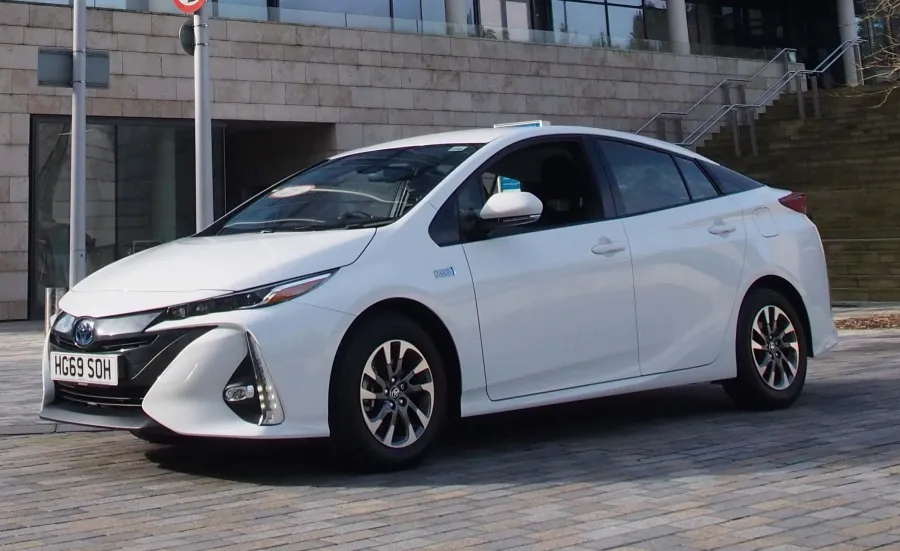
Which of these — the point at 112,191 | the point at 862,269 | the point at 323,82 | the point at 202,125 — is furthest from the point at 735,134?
the point at 202,125

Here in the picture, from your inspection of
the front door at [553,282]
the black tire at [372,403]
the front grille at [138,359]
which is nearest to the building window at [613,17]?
the front door at [553,282]

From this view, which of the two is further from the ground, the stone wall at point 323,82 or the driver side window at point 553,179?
the stone wall at point 323,82

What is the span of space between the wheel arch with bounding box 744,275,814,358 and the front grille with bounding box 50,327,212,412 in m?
3.82

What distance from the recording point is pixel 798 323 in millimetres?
7004

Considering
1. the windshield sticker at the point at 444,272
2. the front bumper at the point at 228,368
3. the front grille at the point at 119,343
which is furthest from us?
the windshield sticker at the point at 444,272

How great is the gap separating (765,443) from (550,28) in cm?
2586

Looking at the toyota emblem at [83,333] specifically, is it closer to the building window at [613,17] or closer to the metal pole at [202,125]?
the metal pole at [202,125]

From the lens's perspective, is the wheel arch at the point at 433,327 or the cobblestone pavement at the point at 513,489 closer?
the cobblestone pavement at the point at 513,489

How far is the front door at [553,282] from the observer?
5434 mm

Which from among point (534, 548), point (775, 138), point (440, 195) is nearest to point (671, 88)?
point (775, 138)

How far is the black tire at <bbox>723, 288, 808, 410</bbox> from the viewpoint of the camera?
262 inches

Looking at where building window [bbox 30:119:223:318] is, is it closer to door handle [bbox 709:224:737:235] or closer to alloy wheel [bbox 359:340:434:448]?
door handle [bbox 709:224:737:235]

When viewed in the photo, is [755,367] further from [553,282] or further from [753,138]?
[753,138]

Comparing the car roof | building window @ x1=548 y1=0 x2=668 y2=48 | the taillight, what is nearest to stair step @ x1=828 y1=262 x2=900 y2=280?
building window @ x1=548 y1=0 x2=668 y2=48
